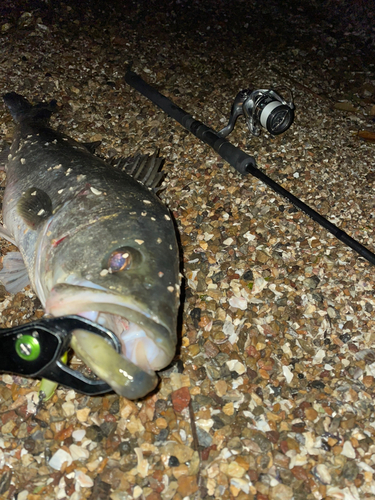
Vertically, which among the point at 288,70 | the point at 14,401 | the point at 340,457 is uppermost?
the point at 288,70

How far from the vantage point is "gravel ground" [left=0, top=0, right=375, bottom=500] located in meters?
2.20

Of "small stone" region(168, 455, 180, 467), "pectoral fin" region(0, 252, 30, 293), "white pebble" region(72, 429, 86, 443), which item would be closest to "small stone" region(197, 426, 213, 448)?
"small stone" region(168, 455, 180, 467)

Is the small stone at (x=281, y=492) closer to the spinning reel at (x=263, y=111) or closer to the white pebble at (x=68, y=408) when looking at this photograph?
the white pebble at (x=68, y=408)

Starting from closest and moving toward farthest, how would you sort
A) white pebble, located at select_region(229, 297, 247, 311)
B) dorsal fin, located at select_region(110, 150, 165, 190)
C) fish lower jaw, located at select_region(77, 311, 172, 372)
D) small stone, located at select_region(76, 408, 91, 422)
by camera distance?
fish lower jaw, located at select_region(77, 311, 172, 372), small stone, located at select_region(76, 408, 91, 422), white pebble, located at select_region(229, 297, 247, 311), dorsal fin, located at select_region(110, 150, 165, 190)

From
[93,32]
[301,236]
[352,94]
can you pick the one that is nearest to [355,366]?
[301,236]

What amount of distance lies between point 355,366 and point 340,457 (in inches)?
23.9

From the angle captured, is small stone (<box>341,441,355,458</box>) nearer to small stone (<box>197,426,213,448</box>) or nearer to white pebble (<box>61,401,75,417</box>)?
small stone (<box>197,426,213,448</box>)

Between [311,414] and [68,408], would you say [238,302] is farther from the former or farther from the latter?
[68,408]

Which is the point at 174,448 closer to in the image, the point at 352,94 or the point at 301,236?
the point at 301,236

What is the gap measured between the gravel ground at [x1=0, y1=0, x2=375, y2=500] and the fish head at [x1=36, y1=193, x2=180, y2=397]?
2.34ft

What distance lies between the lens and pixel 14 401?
8.02 ft

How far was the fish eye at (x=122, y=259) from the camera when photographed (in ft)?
6.48

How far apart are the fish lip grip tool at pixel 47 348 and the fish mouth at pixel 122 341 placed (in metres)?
0.04

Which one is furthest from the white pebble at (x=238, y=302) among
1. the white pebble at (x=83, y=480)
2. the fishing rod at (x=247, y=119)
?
the white pebble at (x=83, y=480)
